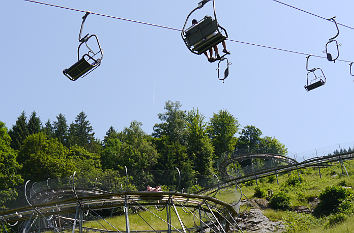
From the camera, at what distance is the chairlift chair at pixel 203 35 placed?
1097 centimetres

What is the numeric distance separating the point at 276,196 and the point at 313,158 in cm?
499

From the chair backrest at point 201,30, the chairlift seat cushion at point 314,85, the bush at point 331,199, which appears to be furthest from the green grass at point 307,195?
the chair backrest at point 201,30

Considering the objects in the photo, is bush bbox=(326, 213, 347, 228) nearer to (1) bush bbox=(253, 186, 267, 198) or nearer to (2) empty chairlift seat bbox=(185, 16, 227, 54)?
(1) bush bbox=(253, 186, 267, 198)

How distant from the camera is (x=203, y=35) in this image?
11.0 m

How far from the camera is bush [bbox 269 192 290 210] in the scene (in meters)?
30.2

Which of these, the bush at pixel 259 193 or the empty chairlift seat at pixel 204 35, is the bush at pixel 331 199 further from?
the empty chairlift seat at pixel 204 35

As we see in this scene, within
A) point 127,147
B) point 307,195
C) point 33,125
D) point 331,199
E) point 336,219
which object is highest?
point 33,125

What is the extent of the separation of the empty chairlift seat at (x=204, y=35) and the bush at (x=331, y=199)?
20.1 metres

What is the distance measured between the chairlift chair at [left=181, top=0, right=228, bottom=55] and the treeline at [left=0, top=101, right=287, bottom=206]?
2009 cm

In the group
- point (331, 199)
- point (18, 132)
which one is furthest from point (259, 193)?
point (18, 132)

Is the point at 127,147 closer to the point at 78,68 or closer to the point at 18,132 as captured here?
the point at 18,132

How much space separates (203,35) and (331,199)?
69.5 ft

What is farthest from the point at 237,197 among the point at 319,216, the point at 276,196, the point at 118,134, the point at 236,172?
the point at 118,134

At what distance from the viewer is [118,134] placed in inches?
2911
